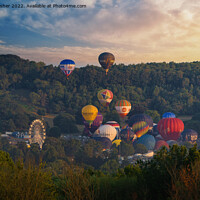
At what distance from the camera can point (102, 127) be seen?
8306 centimetres

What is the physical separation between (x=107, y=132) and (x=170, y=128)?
41.2 ft

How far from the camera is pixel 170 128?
261 ft

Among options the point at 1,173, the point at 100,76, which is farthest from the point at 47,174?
the point at 100,76

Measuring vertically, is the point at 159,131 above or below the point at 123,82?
below

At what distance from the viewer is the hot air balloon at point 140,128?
84562mm

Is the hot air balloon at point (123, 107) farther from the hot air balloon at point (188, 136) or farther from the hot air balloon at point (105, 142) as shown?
the hot air balloon at point (105, 142)

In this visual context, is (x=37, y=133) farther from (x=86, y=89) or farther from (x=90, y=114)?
(x=86, y=89)

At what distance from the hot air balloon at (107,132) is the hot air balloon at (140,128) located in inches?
199

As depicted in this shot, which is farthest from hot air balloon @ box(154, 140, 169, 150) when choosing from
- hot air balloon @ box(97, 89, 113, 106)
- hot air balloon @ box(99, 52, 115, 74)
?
hot air balloon @ box(99, 52, 115, 74)

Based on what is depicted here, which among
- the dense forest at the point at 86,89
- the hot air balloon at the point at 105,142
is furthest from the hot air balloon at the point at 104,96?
the hot air balloon at the point at 105,142

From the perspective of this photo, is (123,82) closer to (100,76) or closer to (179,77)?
(100,76)

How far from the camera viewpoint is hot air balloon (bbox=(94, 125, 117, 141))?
267 feet

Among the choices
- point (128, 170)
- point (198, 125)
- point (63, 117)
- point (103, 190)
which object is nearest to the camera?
point (103, 190)

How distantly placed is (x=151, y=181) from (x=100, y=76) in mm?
127365
